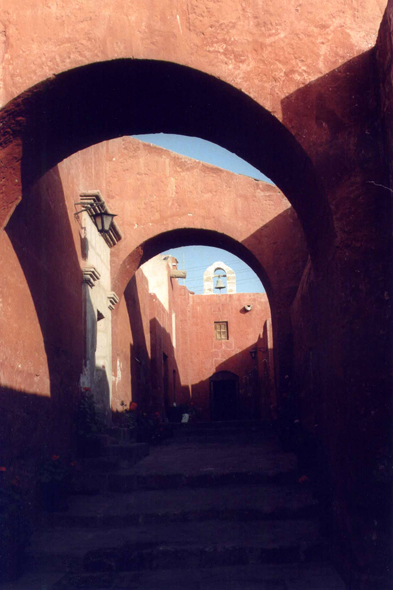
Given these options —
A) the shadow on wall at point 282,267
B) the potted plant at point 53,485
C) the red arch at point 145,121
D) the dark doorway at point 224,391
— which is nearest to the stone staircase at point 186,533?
the potted plant at point 53,485

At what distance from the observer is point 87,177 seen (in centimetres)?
780

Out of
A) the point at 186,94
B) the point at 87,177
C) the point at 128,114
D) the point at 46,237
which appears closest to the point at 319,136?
the point at 186,94

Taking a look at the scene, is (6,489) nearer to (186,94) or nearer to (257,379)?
(186,94)

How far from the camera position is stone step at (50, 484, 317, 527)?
4.43m

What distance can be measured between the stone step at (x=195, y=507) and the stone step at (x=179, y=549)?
0.24 meters

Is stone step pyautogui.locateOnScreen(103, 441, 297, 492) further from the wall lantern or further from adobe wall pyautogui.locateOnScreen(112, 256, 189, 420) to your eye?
the wall lantern

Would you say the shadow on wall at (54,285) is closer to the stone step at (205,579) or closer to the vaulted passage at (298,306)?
the vaulted passage at (298,306)

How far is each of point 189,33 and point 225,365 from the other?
56.7 feet

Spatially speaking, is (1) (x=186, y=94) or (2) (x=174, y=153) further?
(2) (x=174, y=153)

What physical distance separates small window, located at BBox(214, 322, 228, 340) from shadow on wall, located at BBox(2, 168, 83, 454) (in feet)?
46.4

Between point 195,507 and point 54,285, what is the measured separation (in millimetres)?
2732

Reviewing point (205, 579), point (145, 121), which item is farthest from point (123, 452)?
point (145, 121)

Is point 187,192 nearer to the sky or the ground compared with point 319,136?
nearer to the sky

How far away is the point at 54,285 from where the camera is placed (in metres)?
5.85
